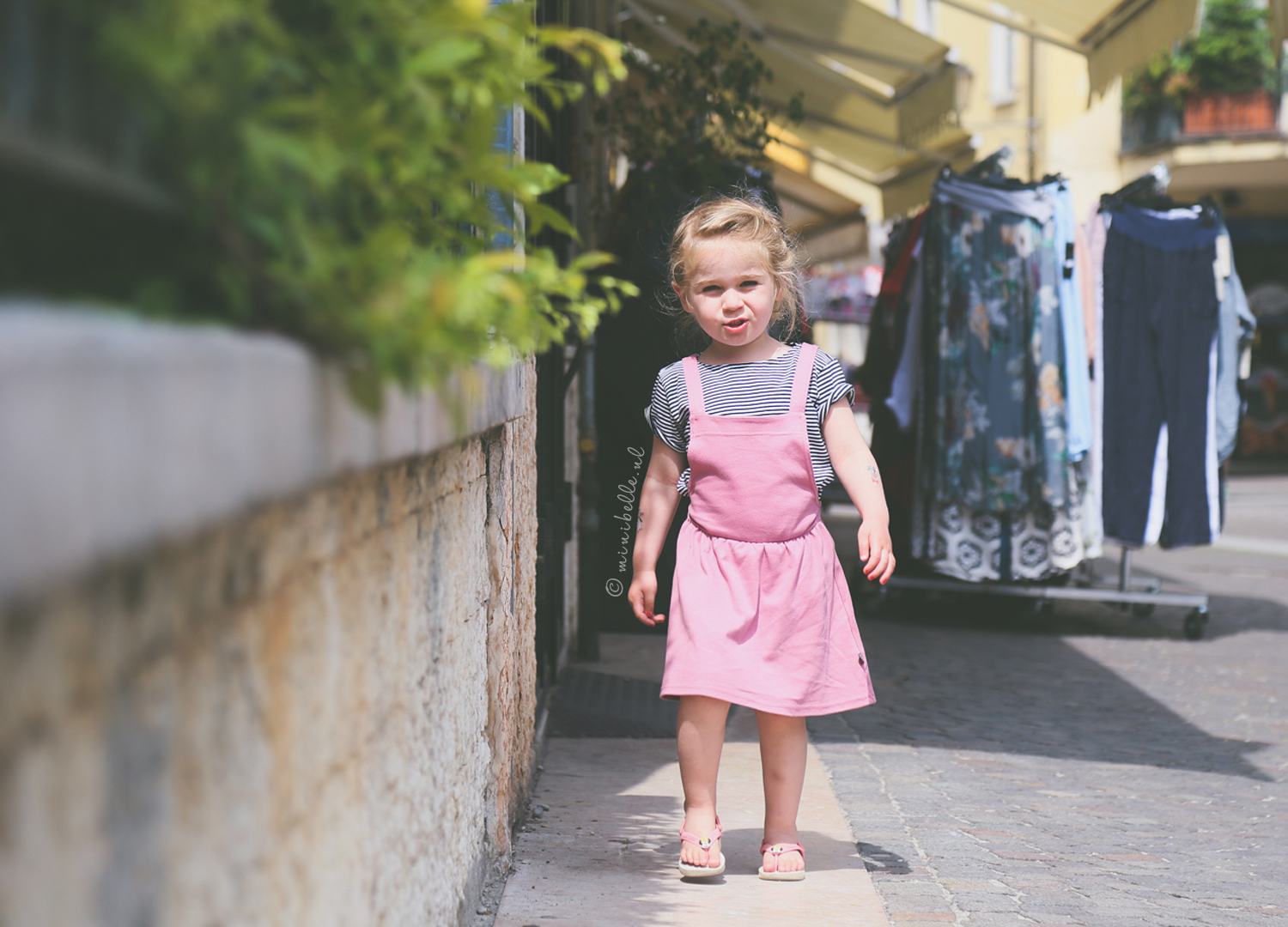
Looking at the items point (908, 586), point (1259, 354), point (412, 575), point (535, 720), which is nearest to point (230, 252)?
point (412, 575)

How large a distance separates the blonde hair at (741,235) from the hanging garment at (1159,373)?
3620 mm

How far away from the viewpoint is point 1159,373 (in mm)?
6156

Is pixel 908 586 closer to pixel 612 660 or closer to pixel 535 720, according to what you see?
pixel 612 660

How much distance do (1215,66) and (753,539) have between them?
19.1 meters

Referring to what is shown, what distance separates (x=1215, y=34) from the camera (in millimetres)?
19516

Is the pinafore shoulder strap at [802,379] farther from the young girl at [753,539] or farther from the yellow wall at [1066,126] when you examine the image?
the yellow wall at [1066,126]

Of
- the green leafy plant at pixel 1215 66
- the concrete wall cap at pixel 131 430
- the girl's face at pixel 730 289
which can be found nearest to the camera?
the concrete wall cap at pixel 131 430

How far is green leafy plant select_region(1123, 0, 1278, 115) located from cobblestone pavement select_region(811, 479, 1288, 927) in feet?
46.6

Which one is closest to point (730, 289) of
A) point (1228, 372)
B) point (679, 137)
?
point (679, 137)

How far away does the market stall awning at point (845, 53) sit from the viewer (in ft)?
22.7

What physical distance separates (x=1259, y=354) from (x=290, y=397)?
23.0 metres

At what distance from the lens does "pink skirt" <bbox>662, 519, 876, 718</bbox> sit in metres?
2.72

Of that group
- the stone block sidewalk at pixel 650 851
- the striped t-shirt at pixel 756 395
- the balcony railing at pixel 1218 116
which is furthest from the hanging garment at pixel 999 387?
the balcony railing at pixel 1218 116

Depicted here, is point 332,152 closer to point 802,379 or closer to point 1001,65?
point 802,379
